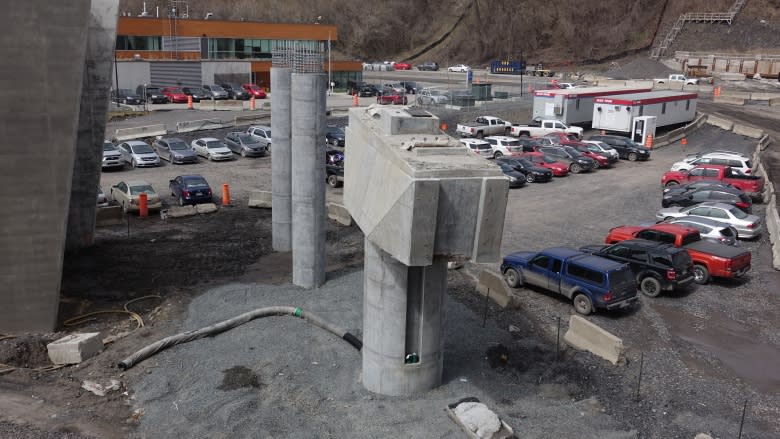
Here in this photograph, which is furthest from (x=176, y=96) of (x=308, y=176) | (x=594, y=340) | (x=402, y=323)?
(x=402, y=323)

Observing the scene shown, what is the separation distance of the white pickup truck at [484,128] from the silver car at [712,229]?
73.9 ft

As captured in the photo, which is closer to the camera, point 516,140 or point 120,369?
point 120,369

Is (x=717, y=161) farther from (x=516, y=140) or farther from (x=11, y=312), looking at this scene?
(x=11, y=312)

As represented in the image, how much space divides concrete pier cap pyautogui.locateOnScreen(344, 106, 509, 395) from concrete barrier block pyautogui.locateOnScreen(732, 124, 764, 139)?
38.2 meters

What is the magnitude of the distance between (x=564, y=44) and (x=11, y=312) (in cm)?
9983

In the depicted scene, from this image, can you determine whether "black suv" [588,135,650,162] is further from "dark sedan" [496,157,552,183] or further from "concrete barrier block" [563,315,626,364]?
"concrete barrier block" [563,315,626,364]

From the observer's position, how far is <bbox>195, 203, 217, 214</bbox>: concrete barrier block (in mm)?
29067

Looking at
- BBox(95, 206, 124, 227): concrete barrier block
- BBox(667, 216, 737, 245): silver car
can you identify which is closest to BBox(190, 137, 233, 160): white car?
BBox(95, 206, 124, 227): concrete barrier block

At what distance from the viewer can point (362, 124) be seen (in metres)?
14.4

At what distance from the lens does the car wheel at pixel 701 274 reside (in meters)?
21.3

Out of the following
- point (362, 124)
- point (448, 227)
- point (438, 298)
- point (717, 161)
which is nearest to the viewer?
point (448, 227)

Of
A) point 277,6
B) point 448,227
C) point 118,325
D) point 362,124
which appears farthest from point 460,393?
point 277,6

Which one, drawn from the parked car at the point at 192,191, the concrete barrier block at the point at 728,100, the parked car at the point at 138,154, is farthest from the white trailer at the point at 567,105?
the parked car at the point at 192,191

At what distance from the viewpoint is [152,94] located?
59.9m
